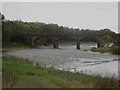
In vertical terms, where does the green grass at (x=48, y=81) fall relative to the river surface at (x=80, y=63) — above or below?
above

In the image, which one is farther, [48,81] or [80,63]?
[80,63]

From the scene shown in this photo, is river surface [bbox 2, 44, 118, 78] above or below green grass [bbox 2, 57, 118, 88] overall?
below

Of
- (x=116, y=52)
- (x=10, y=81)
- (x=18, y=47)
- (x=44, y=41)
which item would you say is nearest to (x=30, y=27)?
(x=44, y=41)

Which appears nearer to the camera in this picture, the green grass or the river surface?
the green grass

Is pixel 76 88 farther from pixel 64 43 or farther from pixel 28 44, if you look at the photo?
pixel 64 43

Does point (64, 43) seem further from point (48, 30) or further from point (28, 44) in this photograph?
point (28, 44)

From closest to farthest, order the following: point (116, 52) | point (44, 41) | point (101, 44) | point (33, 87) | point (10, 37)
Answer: point (33, 87), point (116, 52), point (10, 37), point (101, 44), point (44, 41)

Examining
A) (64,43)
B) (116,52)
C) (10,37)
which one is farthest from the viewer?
(64,43)

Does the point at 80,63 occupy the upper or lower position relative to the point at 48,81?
lower

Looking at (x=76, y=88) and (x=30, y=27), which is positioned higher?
(x=30, y=27)

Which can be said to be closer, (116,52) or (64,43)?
(116,52)

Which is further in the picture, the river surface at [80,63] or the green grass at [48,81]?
the river surface at [80,63]

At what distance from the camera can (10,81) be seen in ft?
56.4

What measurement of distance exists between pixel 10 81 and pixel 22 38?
324 ft
